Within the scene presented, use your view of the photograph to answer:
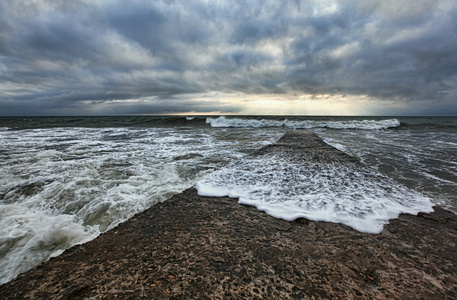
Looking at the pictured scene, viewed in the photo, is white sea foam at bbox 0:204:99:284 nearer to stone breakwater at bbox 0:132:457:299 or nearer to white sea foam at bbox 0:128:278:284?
white sea foam at bbox 0:128:278:284

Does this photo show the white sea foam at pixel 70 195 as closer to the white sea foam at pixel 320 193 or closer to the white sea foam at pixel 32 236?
the white sea foam at pixel 32 236

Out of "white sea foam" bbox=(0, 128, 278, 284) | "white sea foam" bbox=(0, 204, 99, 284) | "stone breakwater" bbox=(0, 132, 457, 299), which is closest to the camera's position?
"stone breakwater" bbox=(0, 132, 457, 299)

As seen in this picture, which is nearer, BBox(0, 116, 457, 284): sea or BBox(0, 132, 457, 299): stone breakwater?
BBox(0, 132, 457, 299): stone breakwater

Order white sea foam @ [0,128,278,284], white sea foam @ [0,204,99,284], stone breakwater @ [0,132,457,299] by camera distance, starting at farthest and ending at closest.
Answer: white sea foam @ [0,128,278,284] → white sea foam @ [0,204,99,284] → stone breakwater @ [0,132,457,299]

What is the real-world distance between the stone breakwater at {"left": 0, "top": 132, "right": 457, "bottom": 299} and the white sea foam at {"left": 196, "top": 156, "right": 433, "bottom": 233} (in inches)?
8.6

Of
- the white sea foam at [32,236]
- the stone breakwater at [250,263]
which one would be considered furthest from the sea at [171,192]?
the stone breakwater at [250,263]

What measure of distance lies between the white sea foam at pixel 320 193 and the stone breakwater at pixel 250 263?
217 millimetres

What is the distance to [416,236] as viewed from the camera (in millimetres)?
1948

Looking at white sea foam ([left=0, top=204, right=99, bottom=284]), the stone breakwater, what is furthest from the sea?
the stone breakwater

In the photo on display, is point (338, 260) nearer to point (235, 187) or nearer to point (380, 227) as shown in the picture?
point (380, 227)

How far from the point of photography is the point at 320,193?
9.91ft

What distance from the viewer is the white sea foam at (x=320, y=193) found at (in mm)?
2398

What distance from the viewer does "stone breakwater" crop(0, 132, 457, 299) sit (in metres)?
1.29

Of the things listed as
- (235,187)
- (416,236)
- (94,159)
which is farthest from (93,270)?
(94,159)
